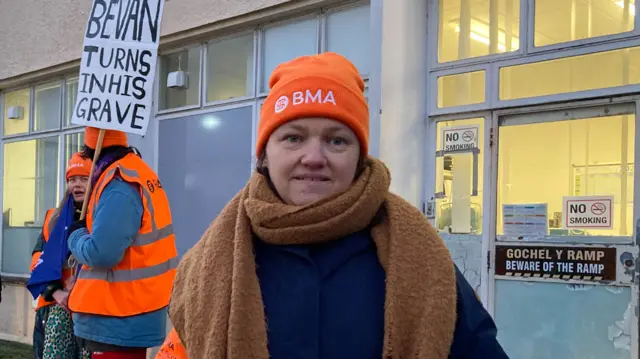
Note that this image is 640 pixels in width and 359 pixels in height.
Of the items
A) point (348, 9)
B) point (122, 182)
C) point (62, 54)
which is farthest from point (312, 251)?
point (62, 54)

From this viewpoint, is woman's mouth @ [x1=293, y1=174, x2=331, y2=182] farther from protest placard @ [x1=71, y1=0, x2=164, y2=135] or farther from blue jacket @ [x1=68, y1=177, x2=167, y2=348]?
protest placard @ [x1=71, y1=0, x2=164, y2=135]

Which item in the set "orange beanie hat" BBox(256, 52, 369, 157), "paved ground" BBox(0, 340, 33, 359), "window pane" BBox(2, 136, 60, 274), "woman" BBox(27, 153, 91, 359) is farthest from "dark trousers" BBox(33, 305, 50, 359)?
"window pane" BBox(2, 136, 60, 274)

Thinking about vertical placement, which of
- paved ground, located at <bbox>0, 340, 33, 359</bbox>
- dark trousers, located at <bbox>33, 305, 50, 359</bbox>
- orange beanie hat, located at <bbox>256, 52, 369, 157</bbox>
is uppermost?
orange beanie hat, located at <bbox>256, 52, 369, 157</bbox>

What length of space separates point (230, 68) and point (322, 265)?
5249 millimetres

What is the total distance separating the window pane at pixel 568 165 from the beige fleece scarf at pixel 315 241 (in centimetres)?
328

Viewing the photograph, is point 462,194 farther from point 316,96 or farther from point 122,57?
point 316,96

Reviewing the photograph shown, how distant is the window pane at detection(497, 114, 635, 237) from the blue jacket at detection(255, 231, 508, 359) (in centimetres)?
328

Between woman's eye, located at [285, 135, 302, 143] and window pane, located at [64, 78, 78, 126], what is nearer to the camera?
woman's eye, located at [285, 135, 302, 143]

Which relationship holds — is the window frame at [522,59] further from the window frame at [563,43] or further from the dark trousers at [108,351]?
the dark trousers at [108,351]

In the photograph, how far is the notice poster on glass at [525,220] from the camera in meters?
4.56

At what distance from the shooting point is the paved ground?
7.20 meters

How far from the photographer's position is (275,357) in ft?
4.45

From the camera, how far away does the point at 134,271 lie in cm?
315

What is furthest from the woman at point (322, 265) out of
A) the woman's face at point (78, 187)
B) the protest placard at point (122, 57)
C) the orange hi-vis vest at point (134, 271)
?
the protest placard at point (122, 57)
